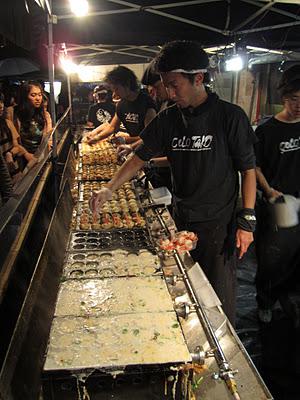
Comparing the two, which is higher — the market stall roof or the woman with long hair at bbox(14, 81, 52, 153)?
the market stall roof

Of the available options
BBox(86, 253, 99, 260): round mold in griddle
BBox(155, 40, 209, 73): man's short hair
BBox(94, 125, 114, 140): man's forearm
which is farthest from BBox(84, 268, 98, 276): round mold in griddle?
BBox(94, 125, 114, 140): man's forearm

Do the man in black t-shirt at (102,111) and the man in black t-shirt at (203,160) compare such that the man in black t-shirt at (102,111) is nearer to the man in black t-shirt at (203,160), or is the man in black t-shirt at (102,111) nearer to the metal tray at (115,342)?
the man in black t-shirt at (203,160)

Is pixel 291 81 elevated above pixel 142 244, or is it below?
above

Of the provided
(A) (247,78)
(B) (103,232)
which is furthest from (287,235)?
(A) (247,78)

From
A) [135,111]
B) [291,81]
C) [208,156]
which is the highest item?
[291,81]

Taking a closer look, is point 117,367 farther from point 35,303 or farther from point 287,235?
point 287,235

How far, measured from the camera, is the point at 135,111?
520 centimetres

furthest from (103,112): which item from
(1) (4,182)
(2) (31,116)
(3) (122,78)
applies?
(1) (4,182)

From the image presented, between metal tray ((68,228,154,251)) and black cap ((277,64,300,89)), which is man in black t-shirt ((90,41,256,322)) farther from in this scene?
black cap ((277,64,300,89))

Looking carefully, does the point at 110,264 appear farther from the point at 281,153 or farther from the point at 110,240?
the point at 281,153

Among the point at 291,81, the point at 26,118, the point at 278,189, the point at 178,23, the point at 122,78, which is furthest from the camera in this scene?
the point at 26,118

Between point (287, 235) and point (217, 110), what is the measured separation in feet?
6.22

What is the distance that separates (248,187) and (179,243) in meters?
0.73

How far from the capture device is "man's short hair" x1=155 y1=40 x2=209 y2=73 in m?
2.48
